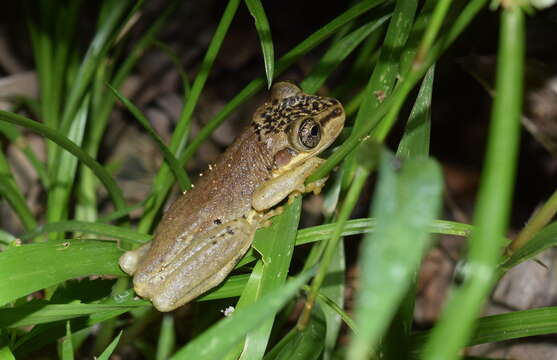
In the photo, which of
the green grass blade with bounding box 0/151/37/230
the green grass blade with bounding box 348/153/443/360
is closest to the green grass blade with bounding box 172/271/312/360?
the green grass blade with bounding box 348/153/443/360

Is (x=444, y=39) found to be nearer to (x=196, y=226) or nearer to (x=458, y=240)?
(x=196, y=226)

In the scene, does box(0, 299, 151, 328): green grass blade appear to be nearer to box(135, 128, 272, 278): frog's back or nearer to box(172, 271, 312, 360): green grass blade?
box(135, 128, 272, 278): frog's back

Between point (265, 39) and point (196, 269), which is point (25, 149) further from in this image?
point (265, 39)

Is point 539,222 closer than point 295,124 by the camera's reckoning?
Yes

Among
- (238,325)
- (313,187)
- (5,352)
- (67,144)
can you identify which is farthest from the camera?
(313,187)

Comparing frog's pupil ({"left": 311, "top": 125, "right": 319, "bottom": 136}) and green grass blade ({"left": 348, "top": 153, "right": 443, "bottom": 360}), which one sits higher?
frog's pupil ({"left": 311, "top": 125, "right": 319, "bottom": 136})

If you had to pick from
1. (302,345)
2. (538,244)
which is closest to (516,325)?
(538,244)

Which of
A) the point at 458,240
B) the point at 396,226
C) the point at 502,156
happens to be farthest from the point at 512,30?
the point at 458,240

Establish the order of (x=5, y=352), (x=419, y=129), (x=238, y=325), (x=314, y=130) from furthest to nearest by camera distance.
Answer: (x=314, y=130)
(x=419, y=129)
(x=5, y=352)
(x=238, y=325)
